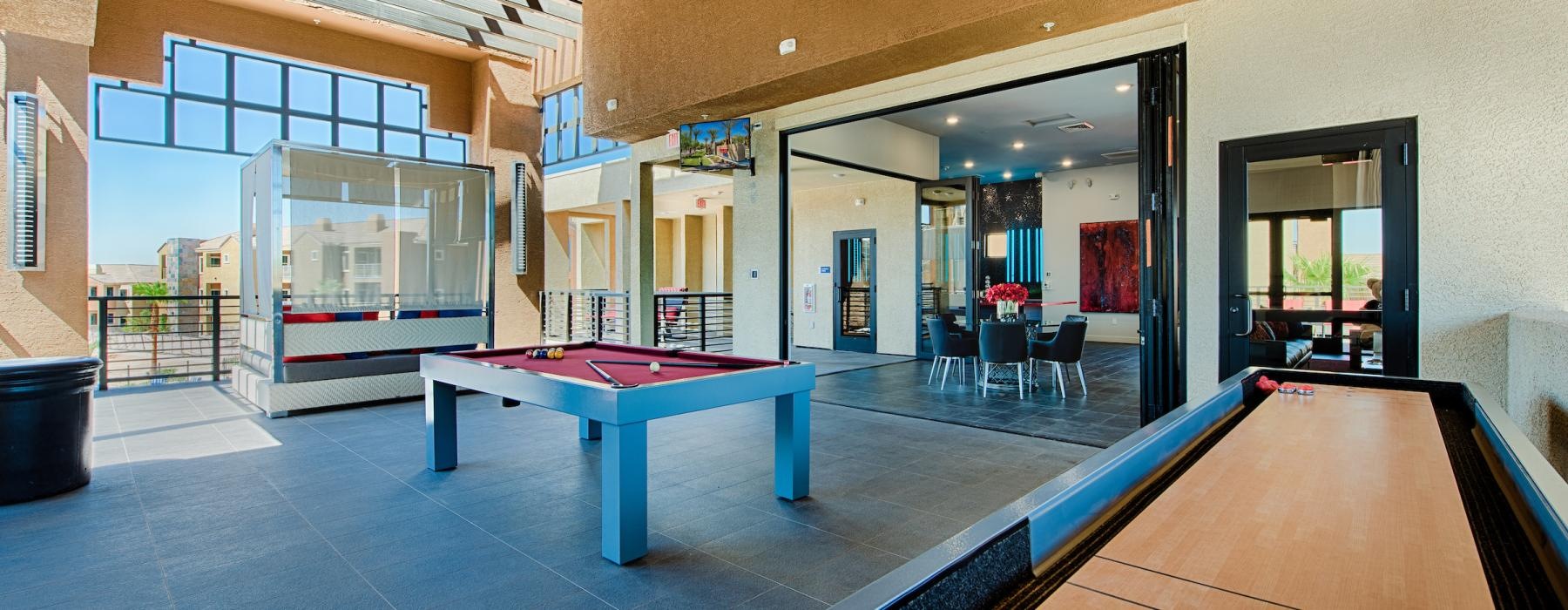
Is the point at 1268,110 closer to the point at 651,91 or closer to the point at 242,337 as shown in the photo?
the point at 651,91

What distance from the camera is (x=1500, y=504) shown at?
1.40 metres

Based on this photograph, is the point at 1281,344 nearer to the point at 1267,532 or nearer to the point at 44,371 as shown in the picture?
the point at 1267,532

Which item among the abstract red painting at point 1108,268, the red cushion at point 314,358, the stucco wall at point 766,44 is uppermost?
the stucco wall at point 766,44

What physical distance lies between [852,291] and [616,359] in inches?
313

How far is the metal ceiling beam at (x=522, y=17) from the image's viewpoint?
857cm

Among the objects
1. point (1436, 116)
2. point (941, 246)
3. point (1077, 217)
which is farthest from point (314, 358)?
point (1077, 217)

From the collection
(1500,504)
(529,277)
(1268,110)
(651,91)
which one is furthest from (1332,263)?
(529,277)

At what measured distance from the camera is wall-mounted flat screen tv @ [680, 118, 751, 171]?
7832 millimetres

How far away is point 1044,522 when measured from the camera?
110cm

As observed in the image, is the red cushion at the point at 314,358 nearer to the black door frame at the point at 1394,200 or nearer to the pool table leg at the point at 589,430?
the pool table leg at the point at 589,430

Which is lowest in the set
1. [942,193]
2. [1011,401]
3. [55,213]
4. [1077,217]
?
[1011,401]

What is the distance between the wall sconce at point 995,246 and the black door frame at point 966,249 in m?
4.00

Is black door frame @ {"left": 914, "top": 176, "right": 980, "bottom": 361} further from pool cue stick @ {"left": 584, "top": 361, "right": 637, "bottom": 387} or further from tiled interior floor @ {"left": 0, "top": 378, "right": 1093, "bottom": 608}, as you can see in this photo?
pool cue stick @ {"left": 584, "top": 361, "right": 637, "bottom": 387}

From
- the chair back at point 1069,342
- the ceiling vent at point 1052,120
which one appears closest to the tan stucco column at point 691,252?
the ceiling vent at point 1052,120
